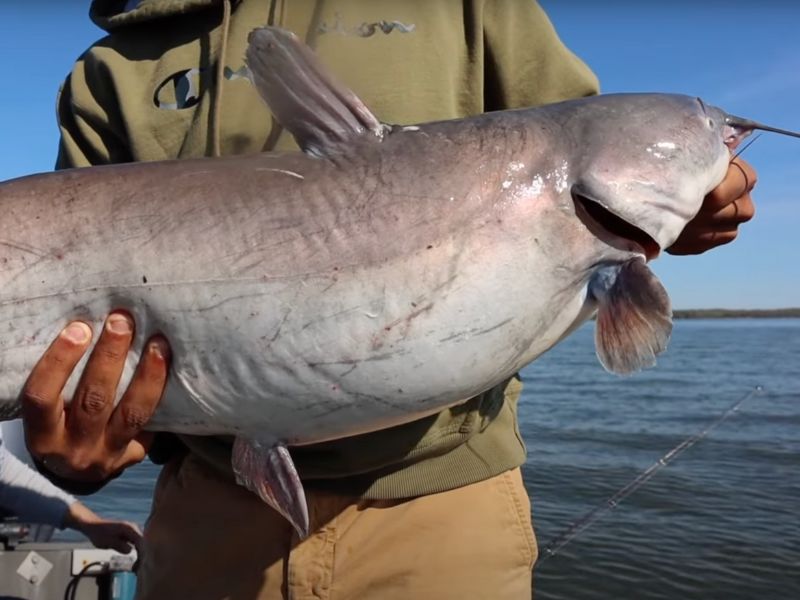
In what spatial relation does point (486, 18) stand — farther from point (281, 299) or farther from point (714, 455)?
point (714, 455)

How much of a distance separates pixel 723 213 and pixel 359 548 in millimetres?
1461

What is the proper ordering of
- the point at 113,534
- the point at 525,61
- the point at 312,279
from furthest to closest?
the point at 113,534
the point at 525,61
the point at 312,279

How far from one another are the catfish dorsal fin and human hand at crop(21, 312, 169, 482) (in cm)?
66

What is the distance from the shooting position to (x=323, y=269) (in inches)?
75.5

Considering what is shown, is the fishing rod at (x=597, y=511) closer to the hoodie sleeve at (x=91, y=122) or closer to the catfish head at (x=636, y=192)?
the catfish head at (x=636, y=192)

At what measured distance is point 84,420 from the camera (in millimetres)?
2078

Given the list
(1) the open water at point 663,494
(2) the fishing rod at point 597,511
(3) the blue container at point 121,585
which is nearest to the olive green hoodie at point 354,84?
(3) the blue container at point 121,585

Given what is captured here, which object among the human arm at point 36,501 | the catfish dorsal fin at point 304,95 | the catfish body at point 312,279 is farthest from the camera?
the human arm at point 36,501

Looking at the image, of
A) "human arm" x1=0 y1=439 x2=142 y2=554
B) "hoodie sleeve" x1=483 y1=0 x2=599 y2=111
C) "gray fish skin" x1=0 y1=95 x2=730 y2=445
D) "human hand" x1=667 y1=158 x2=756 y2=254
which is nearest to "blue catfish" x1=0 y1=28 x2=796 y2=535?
"gray fish skin" x1=0 y1=95 x2=730 y2=445

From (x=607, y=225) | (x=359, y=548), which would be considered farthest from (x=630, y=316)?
(x=359, y=548)

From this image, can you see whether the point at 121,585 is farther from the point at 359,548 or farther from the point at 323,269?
the point at 323,269

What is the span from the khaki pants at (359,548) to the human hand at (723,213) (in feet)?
3.02

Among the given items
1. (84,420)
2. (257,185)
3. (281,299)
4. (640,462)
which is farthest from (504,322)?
(640,462)

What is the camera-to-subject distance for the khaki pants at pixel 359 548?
2.21 metres
